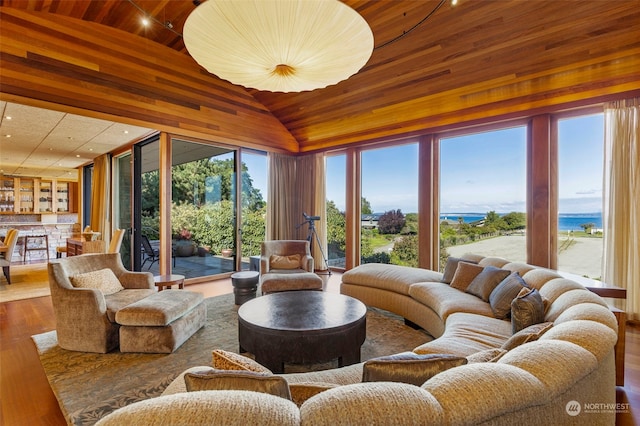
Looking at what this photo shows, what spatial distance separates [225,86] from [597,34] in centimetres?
534

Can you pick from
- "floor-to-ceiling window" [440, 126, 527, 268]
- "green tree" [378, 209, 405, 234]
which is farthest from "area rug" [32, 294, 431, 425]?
"green tree" [378, 209, 405, 234]

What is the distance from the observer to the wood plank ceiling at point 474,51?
322 cm

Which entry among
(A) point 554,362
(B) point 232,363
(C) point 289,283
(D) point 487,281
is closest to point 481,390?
(A) point 554,362

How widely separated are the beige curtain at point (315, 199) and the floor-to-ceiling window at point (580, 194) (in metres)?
4.20

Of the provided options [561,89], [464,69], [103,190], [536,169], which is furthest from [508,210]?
[103,190]

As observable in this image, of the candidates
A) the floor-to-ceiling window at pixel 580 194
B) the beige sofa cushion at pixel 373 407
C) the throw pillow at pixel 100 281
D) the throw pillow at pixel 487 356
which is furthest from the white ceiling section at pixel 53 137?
the floor-to-ceiling window at pixel 580 194

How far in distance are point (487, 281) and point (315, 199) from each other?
4.44 m

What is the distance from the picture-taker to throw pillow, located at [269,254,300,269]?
4.84 meters

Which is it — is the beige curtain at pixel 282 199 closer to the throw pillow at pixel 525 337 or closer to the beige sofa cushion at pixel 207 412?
the throw pillow at pixel 525 337

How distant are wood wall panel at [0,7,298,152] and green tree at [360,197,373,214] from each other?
106 inches

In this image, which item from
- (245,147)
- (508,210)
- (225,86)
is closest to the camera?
(508,210)

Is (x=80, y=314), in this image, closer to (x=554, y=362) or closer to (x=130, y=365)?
(x=130, y=365)

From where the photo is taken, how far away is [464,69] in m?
4.14

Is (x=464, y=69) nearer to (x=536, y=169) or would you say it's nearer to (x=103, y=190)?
(x=536, y=169)
